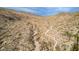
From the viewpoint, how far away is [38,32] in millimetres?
1946

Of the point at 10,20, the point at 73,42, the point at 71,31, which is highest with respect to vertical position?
the point at 10,20

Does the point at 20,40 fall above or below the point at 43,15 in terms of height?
below

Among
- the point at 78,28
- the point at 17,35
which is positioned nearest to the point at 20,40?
the point at 17,35

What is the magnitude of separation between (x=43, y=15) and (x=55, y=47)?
0.44 meters

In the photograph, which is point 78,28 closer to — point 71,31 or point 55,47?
point 71,31

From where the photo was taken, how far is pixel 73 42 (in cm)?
192

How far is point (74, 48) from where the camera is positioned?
6.26 feet

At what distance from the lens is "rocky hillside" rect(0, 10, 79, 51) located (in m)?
1.91

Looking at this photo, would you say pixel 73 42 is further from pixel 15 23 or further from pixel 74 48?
pixel 15 23

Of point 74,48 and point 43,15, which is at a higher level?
point 43,15

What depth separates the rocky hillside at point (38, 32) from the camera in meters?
1.91
